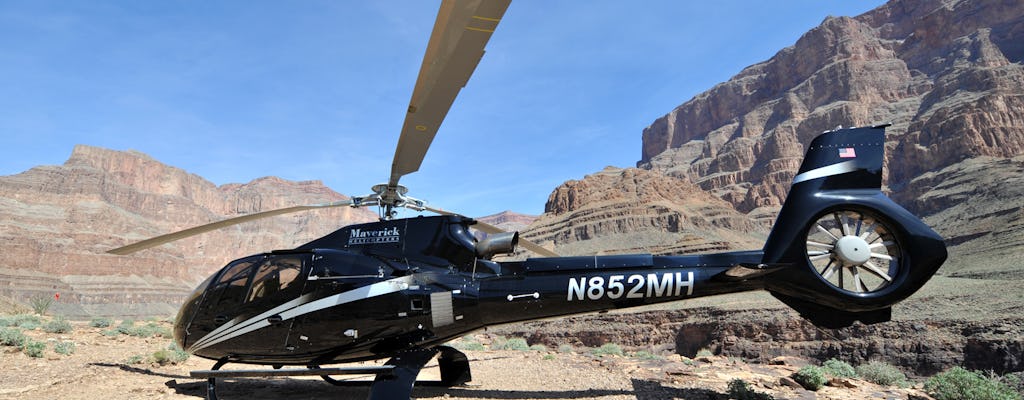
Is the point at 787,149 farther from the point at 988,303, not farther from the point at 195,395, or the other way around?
the point at 195,395

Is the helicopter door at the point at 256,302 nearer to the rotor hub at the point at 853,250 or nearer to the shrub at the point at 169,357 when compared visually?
the shrub at the point at 169,357

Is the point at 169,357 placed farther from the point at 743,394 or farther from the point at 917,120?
the point at 917,120

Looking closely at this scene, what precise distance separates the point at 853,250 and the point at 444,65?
225 inches

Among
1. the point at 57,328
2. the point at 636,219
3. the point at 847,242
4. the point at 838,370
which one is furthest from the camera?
the point at 636,219

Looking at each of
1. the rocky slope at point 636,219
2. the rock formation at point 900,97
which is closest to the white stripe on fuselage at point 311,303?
the rocky slope at point 636,219

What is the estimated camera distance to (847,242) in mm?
6973

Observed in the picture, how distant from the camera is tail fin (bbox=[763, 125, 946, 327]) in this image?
269 inches

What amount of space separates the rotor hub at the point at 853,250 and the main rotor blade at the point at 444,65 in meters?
5.37

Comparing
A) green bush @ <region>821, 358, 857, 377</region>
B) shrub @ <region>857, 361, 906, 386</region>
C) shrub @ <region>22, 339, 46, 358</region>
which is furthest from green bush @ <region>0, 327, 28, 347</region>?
shrub @ <region>857, 361, 906, 386</region>

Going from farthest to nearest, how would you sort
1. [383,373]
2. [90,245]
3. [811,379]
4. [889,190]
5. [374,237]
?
[90,245]
[889,190]
[811,379]
[374,237]
[383,373]

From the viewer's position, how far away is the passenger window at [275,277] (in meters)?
7.74

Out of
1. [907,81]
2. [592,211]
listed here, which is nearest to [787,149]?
[907,81]

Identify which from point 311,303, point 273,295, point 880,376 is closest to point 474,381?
point 311,303

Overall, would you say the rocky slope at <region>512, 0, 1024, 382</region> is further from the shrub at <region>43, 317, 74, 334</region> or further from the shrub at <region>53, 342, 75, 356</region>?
the shrub at <region>43, 317, 74, 334</region>
